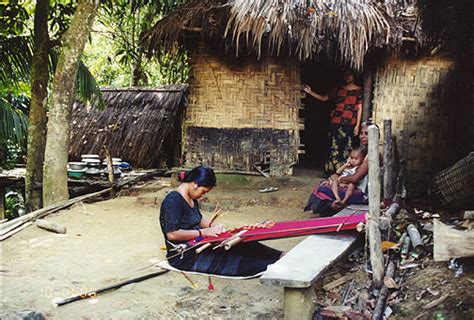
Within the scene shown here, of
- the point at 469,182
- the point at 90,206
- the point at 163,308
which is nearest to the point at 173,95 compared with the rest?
the point at 90,206

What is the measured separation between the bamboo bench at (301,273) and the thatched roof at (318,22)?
11.1ft

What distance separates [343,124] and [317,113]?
2621 mm

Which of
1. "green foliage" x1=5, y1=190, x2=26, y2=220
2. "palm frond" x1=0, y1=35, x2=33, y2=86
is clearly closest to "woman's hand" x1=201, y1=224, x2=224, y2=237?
"palm frond" x1=0, y1=35, x2=33, y2=86

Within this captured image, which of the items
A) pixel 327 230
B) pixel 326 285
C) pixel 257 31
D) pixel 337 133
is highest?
pixel 257 31

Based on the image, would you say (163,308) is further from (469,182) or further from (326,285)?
(469,182)

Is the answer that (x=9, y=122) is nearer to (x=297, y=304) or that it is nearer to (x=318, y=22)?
(x=318, y=22)

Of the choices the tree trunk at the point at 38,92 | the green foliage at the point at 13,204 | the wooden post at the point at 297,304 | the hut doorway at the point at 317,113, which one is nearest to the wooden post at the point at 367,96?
the hut doorway at the point at 317,113

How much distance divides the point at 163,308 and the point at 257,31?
13.1ft

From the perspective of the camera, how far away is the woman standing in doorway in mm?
6984

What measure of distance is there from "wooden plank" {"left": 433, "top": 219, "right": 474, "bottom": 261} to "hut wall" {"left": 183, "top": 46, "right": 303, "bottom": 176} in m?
4.32

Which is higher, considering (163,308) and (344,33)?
(344,33)

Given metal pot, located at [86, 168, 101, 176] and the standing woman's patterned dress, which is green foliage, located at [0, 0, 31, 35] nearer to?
metal pot, located at [86, 168, 101, 176]

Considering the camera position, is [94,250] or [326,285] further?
[94,250]

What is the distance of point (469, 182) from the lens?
5.00 meters
